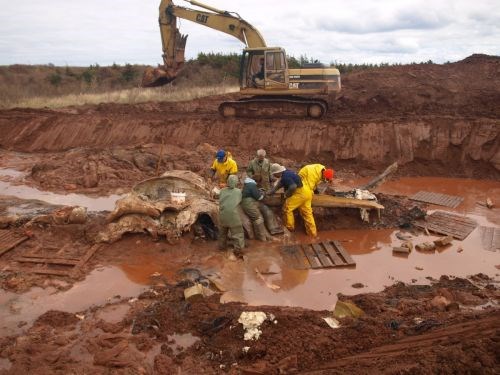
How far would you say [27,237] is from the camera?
8.33 meters

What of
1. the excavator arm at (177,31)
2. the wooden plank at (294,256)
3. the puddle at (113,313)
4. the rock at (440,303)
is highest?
the excavator arm at (177,31)

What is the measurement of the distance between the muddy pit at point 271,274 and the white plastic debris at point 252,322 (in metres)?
0.09

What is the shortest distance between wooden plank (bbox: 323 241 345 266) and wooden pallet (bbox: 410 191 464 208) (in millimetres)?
3811

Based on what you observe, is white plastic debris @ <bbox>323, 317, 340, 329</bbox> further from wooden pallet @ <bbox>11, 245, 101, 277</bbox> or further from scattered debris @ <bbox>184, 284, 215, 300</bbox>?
wooden pallet @ <bbox>11, 245, 101, 277</bbox>

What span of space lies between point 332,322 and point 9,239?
620 centimetres

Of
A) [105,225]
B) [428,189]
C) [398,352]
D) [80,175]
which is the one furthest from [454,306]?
[80,175]

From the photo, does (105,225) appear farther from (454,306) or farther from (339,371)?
(454,306)

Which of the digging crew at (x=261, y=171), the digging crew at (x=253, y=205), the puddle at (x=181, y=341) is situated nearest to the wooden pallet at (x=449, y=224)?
the digging crew at (x=261, y=171)

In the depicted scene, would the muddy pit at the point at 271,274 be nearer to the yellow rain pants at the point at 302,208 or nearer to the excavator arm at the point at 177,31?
the yellow rain pants at the point at 302,208

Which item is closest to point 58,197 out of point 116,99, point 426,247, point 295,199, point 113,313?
point 113,313

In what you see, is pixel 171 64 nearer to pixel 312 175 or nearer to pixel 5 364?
pixel 312 175

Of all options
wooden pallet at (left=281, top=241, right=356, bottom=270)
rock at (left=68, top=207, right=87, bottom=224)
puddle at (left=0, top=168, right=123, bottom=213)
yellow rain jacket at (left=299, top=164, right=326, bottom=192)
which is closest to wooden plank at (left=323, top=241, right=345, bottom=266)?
wooden pallet at (left=281, top=241, right=356, bottom=270)

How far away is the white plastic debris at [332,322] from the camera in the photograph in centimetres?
539

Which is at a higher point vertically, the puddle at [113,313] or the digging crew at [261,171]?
the digging crew at [261,171]
